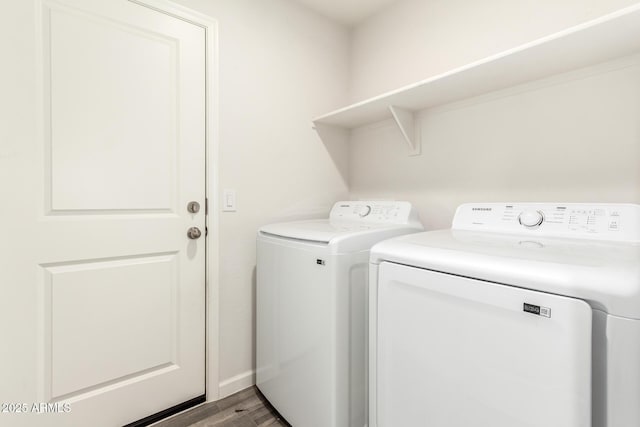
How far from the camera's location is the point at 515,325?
686 millimetres

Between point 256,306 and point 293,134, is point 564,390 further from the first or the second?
point 293,134

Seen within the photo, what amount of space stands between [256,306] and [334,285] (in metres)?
0.75

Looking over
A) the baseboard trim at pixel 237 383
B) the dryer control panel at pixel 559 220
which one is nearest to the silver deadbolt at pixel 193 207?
the baseboard trim at pixel 237 383

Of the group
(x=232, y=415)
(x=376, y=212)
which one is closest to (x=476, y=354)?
(x=376, y=212)

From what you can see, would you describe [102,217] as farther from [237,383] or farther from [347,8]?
[347,8]

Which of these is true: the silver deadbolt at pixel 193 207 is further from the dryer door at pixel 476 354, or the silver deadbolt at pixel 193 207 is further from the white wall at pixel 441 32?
the white wall at pixel 441 32

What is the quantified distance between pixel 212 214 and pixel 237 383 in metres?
0.97

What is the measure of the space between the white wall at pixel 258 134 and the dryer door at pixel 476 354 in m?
0.95

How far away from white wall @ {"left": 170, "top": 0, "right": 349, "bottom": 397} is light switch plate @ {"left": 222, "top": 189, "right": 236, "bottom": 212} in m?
0.03

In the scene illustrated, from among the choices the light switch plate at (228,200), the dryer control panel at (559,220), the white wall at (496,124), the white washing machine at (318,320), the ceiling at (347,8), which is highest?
the ceiling at (347,8)

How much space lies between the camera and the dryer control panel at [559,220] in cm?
99

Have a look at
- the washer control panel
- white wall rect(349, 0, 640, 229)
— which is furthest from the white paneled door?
white wall rect(349, 0, 640, 229)

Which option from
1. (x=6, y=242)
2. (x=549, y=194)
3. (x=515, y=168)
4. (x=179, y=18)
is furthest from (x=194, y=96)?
(x=549, y=194)

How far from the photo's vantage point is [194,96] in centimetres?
153
